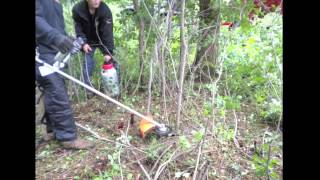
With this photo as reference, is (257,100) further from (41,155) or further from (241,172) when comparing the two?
(41,155)

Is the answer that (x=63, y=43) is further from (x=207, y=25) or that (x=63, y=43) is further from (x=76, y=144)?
(x=207, y=25)

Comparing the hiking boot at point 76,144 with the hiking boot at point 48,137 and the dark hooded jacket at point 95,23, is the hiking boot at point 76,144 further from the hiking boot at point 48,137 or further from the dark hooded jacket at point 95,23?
the dark hooded jacket at point 95,23

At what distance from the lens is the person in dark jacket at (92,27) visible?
5.20 meters

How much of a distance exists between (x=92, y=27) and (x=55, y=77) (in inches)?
66.9

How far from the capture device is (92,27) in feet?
17.6

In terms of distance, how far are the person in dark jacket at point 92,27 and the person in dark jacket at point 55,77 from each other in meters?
1.19

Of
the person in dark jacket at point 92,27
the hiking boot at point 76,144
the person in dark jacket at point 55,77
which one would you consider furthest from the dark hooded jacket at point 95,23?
the hiking boot at point 76,144

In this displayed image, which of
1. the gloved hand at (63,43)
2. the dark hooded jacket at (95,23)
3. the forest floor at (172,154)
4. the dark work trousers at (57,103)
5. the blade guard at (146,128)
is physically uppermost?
the dark hooded jacket at (95,23)
